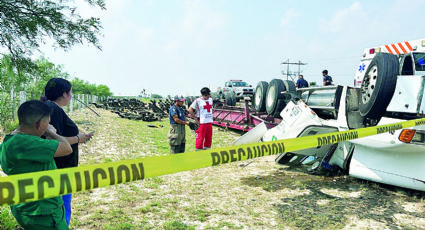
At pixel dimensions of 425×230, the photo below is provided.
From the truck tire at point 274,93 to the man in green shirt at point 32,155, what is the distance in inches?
237

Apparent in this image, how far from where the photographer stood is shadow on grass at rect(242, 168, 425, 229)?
340 centimetres

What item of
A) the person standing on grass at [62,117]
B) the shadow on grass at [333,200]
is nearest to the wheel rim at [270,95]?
the shadow on grass at [333,200]

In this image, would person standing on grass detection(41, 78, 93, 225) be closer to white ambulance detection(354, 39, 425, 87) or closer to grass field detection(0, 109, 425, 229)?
grass field detection(0, 109, 425, 229)

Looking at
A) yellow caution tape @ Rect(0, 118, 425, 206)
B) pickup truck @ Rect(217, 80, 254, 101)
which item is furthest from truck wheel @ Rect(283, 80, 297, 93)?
pickup truck @ Rect(217, 80, 254, 101)

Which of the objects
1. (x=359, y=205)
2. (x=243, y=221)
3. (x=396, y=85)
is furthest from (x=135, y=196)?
(x=396, y=85)

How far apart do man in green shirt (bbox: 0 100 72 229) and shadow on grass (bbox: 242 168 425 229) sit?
8.38 ft

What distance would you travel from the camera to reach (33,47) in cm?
359

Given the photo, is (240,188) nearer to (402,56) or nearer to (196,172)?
(196,172)

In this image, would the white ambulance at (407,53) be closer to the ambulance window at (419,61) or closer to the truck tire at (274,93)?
the ambulance window at (419,61)

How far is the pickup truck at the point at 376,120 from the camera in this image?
381cm

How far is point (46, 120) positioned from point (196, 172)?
397cm

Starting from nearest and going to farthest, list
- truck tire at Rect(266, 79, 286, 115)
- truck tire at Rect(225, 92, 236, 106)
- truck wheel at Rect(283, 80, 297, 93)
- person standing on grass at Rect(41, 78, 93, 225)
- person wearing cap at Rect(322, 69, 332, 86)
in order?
1. person standing on grass at Rect(41, 78, 93, 225)
2. truck wheel at Rect(283, 80, 297, 93)
3. truck tire at Rect(266, 79, 286, 115)
4. person wearing cap at Rect(322, 69, 332, 86)
5. truck tire at Rect(225, 92, 236, 106)

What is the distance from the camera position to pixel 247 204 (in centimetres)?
387

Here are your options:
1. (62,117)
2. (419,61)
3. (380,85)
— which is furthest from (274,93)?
(62,117)
